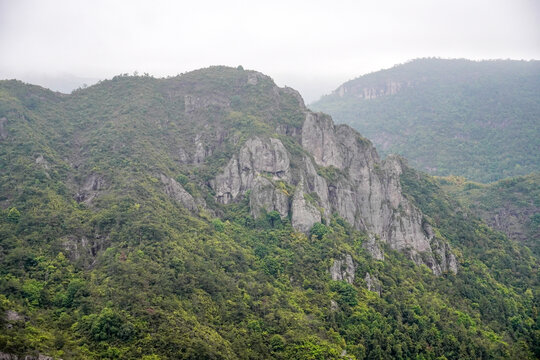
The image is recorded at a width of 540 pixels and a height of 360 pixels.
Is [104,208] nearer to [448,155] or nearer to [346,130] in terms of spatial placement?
[346,130]

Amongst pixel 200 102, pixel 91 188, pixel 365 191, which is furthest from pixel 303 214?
pixel 200 102

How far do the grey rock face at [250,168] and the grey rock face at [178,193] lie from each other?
7.81 metres

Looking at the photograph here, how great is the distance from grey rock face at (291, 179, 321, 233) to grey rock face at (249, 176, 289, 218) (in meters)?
1.76

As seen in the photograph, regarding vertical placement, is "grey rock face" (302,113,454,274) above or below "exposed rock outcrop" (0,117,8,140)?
below

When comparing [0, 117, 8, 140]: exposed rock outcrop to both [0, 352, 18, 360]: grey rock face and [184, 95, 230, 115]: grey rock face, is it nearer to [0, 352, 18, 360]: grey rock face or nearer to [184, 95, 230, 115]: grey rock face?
[184, 95, 230, 115]: grey rock face

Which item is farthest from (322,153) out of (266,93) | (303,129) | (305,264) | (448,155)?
(448,155)

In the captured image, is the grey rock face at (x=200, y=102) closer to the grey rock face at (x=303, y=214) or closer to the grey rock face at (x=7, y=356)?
the grey rock face at (x=303, y=214)

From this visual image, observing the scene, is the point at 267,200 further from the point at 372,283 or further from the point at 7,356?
the point at 7,356

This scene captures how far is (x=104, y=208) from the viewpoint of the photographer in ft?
214

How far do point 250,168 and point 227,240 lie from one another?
692 inches

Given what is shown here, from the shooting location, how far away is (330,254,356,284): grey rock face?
68750mm

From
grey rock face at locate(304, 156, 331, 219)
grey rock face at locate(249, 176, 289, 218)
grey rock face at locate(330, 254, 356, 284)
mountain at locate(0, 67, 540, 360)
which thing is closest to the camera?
mountain at locate(0, 67, 540, 360)

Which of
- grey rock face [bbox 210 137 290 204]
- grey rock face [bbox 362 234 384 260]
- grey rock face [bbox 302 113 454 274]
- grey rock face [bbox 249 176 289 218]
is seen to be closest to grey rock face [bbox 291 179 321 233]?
grey rock face [bbox 249 176 289 218]

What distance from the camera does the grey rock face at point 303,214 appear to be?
248ft
